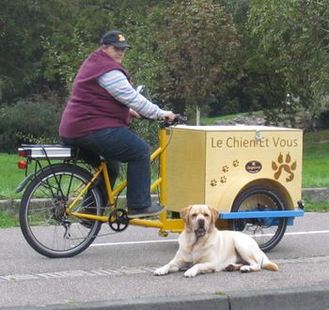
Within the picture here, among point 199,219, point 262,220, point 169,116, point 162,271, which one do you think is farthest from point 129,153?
point 262,220

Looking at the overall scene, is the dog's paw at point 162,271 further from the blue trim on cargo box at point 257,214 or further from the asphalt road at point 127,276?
the blue trim on cargo box at point 257,214

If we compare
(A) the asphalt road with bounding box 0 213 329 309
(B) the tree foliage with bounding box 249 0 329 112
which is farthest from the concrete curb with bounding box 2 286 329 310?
(B) the tree foliage with bounding box 249 0 329 112

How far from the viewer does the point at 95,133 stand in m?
7.85

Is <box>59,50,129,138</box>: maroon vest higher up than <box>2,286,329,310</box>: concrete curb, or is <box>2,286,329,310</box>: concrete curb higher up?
<box>59,50,129,138</box>: maroon vest

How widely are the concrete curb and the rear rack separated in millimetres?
1929

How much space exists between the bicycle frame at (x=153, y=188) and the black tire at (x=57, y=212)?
59 millimetres

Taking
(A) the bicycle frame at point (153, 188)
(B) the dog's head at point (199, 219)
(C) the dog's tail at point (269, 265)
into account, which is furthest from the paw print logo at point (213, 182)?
(C) the dog's tail at point (269, 265)

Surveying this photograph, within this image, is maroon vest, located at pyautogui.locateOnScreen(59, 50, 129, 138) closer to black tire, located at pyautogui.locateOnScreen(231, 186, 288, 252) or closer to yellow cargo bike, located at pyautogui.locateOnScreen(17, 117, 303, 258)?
yellow cargo bike, located at pyautogui.locateOnScreen(17, 117, 303, 258)

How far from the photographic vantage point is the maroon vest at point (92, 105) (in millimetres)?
7863

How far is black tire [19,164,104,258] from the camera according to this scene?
7910 mm

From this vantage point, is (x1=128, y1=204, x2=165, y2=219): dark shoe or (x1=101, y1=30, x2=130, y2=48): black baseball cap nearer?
(x1=101, y1=30, x2=130, y2=48): black baseball cap

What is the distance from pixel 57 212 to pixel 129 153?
874 millimetres

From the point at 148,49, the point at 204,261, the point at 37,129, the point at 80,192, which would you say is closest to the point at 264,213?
the point at 204,261

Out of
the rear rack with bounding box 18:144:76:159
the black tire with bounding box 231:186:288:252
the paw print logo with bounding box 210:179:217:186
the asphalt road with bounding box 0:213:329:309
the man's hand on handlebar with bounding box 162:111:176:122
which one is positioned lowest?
the asphalt road with bounding box 0:213:329:309
